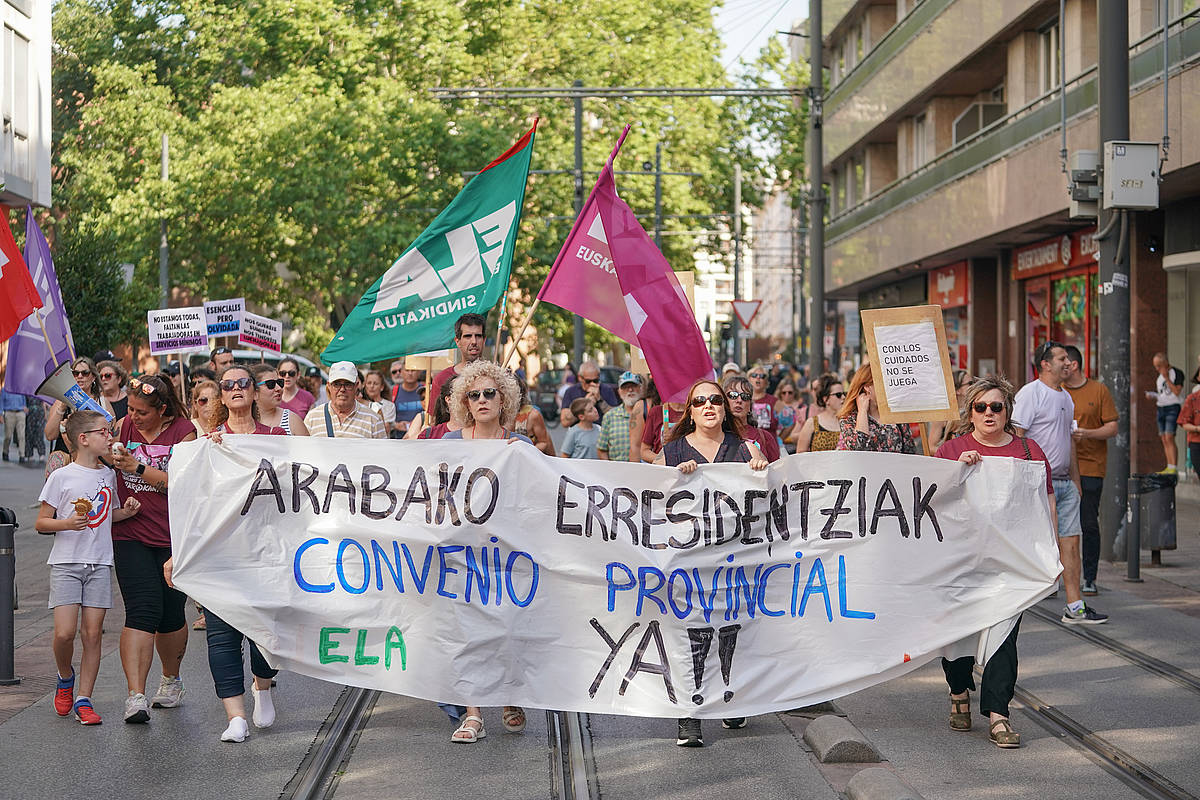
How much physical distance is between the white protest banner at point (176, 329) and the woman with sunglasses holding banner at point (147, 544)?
8.95 metres

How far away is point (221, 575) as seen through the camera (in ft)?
24.2

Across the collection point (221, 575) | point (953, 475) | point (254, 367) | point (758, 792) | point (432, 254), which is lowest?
point (758, 792)

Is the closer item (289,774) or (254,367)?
(289,774)

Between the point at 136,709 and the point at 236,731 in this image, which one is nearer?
the point at 236,731

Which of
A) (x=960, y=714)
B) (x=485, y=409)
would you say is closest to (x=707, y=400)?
(x=485, y=409)

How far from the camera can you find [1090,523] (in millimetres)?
11477

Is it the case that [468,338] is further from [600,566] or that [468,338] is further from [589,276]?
[600,566]

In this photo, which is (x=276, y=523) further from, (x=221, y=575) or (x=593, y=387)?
(x=593, y=387)

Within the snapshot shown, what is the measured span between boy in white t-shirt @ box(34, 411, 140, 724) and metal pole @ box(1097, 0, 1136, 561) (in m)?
8.63

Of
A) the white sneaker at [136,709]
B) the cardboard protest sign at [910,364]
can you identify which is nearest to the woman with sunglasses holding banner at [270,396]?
the white sneaker at [136,709]

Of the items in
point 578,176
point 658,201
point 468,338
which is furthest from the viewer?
point 658,201

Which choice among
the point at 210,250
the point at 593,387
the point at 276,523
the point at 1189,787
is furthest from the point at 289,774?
the point at 210,250

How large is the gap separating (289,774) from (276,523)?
138 centimetres

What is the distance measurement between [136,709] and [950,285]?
25.0 meters
